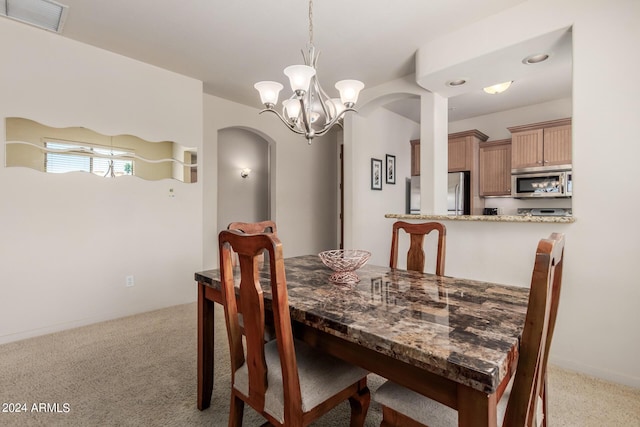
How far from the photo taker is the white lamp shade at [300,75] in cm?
179

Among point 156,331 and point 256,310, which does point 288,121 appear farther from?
point 156,331

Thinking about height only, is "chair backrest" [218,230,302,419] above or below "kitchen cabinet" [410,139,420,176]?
below

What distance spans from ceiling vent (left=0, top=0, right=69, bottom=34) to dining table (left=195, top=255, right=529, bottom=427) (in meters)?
2.43

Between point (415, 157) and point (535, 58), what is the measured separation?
288cm

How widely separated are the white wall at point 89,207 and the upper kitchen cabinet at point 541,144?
4358 millimetres

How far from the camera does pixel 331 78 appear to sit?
11.8ft

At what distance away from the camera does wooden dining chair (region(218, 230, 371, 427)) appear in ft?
3.50

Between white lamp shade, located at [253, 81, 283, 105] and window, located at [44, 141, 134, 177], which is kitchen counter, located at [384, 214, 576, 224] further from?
window, located at [44, 141, 134, 177]

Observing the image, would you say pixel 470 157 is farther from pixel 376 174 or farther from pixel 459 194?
pixel 376 174

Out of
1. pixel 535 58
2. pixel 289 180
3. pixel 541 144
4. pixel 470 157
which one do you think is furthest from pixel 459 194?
pixel 289 180

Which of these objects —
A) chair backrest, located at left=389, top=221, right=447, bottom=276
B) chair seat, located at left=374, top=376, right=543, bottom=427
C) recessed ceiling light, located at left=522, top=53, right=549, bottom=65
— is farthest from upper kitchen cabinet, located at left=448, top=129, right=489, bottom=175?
chair seat, located at left=374, top=376, right=543, bottom=427

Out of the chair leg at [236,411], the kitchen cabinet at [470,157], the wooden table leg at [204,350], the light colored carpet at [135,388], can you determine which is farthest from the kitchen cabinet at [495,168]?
the chair leg at [236,411]

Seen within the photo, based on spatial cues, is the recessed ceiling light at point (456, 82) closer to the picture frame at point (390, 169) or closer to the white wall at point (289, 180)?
the picture frame at point (390, 169)

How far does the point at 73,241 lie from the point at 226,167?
2.90 metres
